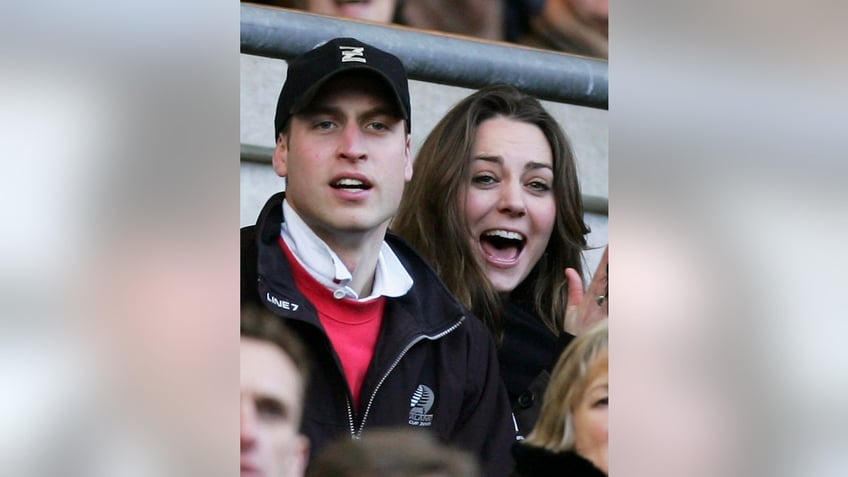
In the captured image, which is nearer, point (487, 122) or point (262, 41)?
point (262, 41)

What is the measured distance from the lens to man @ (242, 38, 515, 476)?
2.55 m

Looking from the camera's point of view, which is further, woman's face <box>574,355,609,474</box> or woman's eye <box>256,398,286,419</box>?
woman's face <box>574,355,609,474</box>

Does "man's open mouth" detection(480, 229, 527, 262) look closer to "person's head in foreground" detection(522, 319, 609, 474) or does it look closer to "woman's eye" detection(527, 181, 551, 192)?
"woman's eye" detection(527, 181, 551, 192)

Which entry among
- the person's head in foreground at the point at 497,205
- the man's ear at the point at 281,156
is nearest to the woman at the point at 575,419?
the person's head in foreground at the point at 497,205

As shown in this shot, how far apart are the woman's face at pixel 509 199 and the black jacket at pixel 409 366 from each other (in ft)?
0.54

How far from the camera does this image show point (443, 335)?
8.79 ft

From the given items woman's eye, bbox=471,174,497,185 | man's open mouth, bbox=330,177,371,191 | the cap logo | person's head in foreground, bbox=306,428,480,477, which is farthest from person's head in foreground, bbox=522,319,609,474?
the cap logo

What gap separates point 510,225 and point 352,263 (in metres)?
0.43

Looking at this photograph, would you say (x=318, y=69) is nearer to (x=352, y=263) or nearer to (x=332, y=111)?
(x=332, y=111)

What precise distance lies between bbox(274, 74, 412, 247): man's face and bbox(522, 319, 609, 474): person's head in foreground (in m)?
0.61
